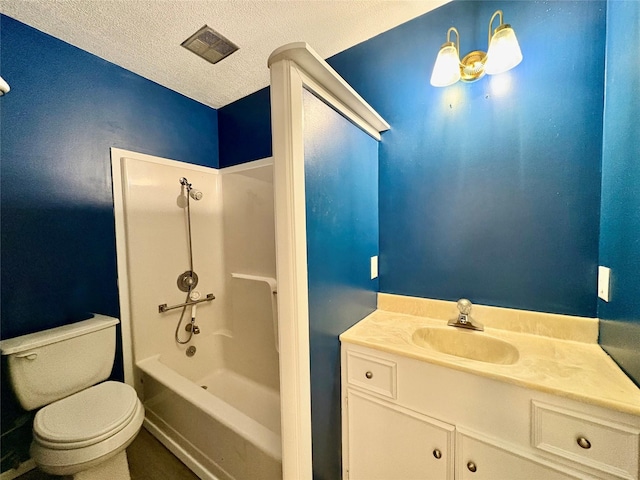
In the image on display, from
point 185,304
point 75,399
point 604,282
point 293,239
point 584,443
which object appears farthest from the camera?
point 185,304

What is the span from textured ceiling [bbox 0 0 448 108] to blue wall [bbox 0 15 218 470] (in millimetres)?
163

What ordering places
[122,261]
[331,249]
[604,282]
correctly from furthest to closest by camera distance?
1. [122,261]
2. [331,249]
3. [604,282]

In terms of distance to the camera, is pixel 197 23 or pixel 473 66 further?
pixel 197 23

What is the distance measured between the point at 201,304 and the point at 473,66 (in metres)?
2.50

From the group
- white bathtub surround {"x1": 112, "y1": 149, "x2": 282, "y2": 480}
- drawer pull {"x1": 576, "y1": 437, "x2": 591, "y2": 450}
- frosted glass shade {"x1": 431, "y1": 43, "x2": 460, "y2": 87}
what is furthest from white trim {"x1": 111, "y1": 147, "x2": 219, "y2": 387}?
drawer pull {"x1": 576, "y1": 437, "x2": 591, "y2": 450}

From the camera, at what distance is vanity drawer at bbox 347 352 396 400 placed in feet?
3.28

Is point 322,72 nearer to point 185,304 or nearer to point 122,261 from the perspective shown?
point 122,261

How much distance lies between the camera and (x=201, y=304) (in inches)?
81.8

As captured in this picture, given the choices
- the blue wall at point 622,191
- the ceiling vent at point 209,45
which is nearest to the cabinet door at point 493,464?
the blue wall at point 622,191

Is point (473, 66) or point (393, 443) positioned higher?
point (473, 66)

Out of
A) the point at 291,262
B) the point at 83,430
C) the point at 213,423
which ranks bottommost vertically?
the point at 213,423

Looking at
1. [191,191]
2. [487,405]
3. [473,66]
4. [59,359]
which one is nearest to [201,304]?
[59,359]

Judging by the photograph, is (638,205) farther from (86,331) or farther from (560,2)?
(86,331)

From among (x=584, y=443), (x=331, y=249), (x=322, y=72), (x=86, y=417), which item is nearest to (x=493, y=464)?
(x=584, y=443)
